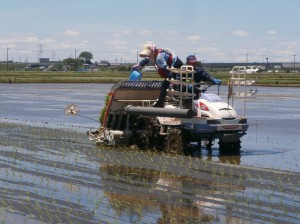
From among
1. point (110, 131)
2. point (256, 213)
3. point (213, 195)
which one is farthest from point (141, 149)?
point (256, 213)

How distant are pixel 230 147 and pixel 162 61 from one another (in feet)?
7.65

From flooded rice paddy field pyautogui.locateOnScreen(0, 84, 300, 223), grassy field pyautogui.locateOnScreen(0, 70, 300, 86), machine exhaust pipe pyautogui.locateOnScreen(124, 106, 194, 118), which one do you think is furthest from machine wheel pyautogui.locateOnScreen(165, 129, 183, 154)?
grassy field pyautogui.locateOnScreen(0, 70, 300, 86)

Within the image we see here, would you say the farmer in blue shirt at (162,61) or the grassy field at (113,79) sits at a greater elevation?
the farmer in blue shirt at (162,61)

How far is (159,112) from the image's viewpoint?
14367 mm

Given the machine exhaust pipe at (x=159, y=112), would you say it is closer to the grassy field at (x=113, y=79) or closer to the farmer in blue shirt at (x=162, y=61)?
the farmer in blue shirt at (x=162, y=61)

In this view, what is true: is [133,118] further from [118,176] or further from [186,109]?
[118,176]

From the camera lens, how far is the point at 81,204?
9.19 metres

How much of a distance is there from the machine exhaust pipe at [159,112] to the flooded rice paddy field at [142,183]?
2.73ft

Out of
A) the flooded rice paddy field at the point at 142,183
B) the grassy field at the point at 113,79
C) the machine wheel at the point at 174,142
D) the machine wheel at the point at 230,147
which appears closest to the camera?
the flooded rice paddy field at the point at 142,183

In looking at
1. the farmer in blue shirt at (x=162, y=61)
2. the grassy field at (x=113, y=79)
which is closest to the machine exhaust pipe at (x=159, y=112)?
the farmer in blue shirt at (x=162, y=61)

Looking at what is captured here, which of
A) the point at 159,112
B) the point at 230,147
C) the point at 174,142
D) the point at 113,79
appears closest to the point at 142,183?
the point at 159,112

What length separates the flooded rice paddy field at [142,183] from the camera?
8.61m

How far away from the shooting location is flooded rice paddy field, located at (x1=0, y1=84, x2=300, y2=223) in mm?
8609

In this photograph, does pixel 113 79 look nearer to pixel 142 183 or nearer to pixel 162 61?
pixel 162 61
